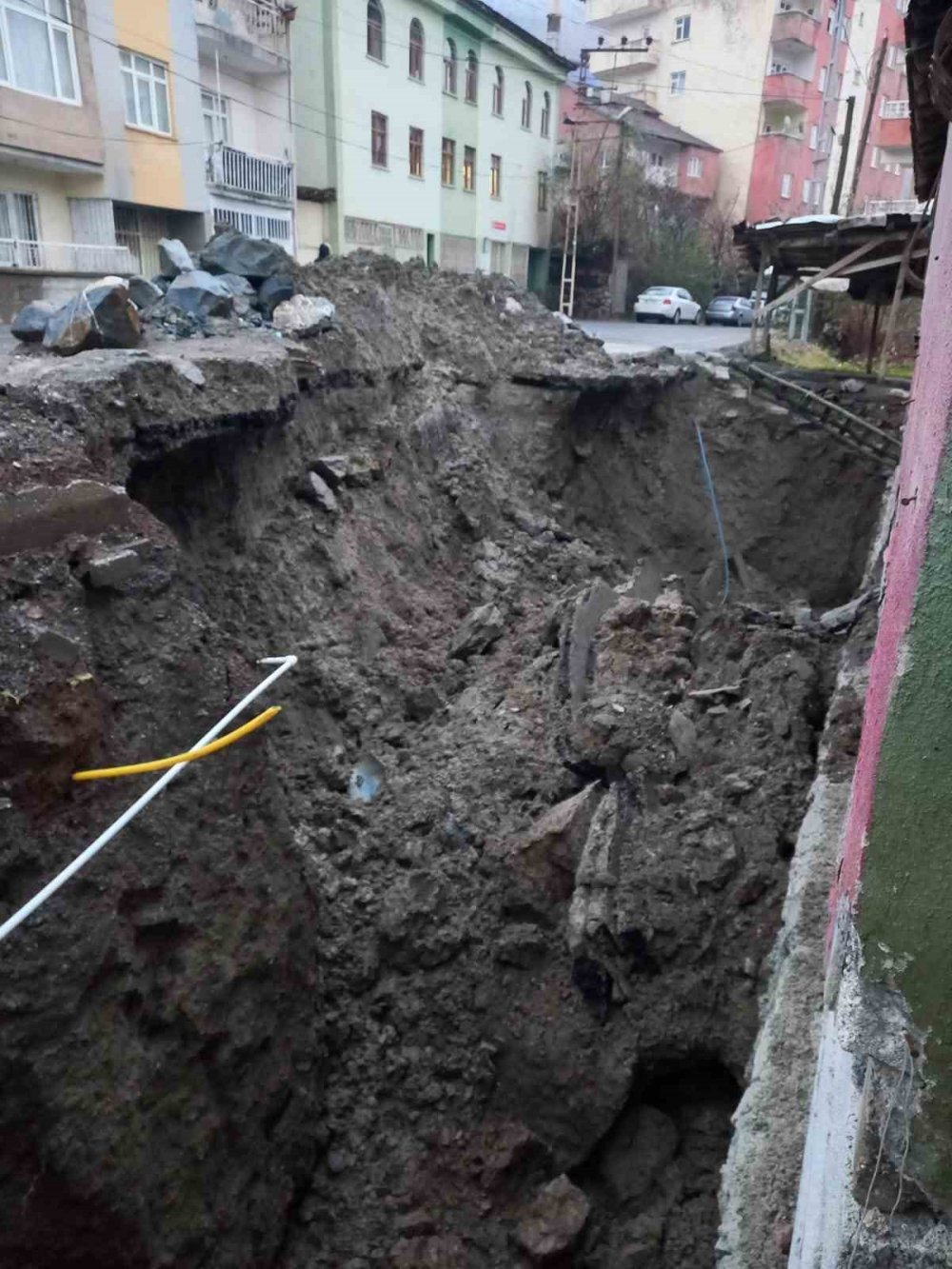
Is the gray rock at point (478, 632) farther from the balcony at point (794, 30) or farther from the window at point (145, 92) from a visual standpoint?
the balcony at point (794, 30)

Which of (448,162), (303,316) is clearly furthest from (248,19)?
(303,316)

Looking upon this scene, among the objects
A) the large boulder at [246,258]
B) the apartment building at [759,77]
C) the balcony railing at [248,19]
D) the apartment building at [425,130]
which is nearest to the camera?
the large boulder at [246,258]

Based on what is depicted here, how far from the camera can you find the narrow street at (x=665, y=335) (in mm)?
16938

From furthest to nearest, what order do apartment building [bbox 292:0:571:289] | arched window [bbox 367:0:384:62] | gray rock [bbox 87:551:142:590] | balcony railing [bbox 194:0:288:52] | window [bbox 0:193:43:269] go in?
arched window [bbox 367:0:384:62] → apartment building [bbox 292:0:571:289] → balcony railing [bbox 194:0:288:52] → window [bbox 0:193:43:269] → gray rock [bbox 87:551:142:590]

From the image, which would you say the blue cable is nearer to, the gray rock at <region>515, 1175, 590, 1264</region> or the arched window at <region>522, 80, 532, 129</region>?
the gray rock at <region>515, 1175, 590, 1264</region>

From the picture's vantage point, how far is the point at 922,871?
1.70 meters

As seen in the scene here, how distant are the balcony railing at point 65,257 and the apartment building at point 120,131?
0.02 meters

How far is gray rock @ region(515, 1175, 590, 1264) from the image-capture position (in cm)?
336

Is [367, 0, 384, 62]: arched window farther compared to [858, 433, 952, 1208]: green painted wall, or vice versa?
[367, 0, 384, 62]: arched window

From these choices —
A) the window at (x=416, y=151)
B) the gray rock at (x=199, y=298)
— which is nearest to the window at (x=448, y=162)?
the window at (x=416, y=151)

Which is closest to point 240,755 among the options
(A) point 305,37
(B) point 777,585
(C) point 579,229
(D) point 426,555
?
(D) point 426,555

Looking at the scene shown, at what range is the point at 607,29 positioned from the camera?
33125 mm

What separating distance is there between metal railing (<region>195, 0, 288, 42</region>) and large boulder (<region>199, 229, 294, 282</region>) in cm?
1041

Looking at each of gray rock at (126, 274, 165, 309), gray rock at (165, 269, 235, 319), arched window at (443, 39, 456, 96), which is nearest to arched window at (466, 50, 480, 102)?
arched window at (443, 39, 456, 96)
